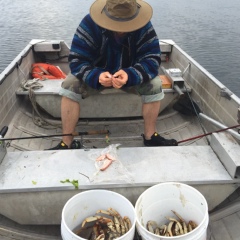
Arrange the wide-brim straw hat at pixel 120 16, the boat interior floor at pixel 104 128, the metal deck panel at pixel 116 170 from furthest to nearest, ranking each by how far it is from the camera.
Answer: the boat interior floor at pixel 104 128 < the wide-brim straw hat at pixel 120 16 < the metal deck panel at pixel 116 170

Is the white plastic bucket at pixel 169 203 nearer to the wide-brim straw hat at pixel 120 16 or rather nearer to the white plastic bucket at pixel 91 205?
the white plastic bucket at pixel 91 205

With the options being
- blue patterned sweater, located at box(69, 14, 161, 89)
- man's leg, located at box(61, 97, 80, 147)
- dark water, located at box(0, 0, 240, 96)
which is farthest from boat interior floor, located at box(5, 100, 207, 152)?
dark water, located at box(0, 0, 240, 96)

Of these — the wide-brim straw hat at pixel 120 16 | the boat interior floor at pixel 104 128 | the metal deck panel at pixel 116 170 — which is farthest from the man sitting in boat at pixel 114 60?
the boat interior floor at pixel 104 128

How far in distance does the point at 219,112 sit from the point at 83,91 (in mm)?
1573

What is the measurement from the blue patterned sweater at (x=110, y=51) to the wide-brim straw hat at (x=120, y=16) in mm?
170

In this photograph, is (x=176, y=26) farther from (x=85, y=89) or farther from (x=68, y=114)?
(x=68, y=114)

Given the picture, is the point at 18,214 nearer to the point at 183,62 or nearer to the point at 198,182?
the point at 198,182

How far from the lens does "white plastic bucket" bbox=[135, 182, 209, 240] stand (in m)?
2.20

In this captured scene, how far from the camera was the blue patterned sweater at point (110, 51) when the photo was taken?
3041mm

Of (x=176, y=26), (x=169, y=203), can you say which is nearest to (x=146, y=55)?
(x=169, y=203)

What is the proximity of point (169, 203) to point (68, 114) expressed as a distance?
1392 mm

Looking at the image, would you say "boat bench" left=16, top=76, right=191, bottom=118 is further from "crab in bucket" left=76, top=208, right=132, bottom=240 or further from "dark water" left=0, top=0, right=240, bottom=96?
"dark water" left=0, top=0, right=240, bottom=96

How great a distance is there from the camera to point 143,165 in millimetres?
2553

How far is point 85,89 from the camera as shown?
10.7ft
